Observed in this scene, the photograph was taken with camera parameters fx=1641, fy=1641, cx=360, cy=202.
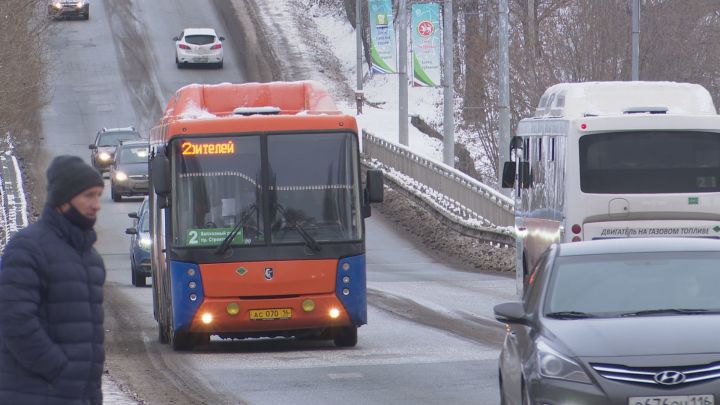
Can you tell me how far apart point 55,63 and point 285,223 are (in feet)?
186

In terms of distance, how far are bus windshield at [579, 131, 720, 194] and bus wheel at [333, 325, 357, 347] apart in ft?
10.4

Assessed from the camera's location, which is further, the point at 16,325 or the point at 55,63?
the point at 55,63

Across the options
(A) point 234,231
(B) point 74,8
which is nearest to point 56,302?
(A) point 234,231

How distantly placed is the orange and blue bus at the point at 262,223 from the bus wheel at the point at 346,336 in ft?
0.24

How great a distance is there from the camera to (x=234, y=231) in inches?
700

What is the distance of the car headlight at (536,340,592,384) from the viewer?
30.5 ft

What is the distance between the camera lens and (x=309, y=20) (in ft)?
285

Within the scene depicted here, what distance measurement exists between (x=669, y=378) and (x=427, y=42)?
31946mm

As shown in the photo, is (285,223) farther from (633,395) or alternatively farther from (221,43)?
(221,43)

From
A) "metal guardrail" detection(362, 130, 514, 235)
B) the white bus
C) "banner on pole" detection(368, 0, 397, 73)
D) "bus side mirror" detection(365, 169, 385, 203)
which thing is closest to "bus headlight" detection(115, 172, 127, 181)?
"metal guardrail" detection(362, 130, 514, 235)

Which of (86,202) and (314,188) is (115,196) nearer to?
(314,188)

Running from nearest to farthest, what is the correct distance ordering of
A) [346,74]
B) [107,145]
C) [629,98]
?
[629,98]
[107,145]
[346,74]

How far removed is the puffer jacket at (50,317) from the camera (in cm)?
687

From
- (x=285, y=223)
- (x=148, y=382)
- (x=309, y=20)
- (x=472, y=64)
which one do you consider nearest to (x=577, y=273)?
(x=148, y=382)
